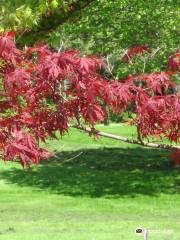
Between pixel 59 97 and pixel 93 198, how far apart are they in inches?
428

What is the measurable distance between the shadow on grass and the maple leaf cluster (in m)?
11.1

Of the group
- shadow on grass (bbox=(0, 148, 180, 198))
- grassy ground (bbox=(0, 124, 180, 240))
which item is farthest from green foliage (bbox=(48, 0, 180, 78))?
grassy ground (bbox=(0, 124, 180, 240))

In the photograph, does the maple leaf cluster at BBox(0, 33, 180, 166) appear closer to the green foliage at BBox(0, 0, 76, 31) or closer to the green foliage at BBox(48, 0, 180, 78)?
the green foliage at BBox(0, 0, 76, 31)

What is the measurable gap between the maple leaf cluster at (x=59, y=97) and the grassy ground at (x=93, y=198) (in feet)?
4.13

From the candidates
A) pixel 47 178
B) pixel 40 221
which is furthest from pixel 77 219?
pixel 47 178

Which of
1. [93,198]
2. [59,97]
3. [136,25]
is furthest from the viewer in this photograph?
[136,25]

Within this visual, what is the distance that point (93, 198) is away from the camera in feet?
55.3

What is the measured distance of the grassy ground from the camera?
38.0 ft

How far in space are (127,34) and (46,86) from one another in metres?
13.2

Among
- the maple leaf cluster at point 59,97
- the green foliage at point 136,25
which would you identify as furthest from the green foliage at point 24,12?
the green foliage at point 136,25

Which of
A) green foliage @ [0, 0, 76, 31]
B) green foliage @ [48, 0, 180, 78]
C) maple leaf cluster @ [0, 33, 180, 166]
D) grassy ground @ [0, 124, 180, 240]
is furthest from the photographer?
green foliage @ [48, 0, 180, 78]

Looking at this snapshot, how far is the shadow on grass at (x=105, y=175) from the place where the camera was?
18.2 m

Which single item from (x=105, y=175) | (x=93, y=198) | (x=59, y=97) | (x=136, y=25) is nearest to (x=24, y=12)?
(x=59, y=97)

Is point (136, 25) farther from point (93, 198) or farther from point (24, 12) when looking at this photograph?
point (24, 12)
